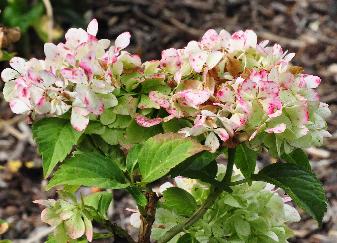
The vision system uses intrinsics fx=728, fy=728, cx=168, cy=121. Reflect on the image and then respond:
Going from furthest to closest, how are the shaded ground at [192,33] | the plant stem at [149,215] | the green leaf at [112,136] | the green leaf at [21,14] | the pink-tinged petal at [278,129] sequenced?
the green leaf at [21,14] < the shaded ground at [192,33] < the plant stem at [149,215] < the green leaf at [112,136] < the pink-tinged petal at [278,129]

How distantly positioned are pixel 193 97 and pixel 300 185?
0.22 metres

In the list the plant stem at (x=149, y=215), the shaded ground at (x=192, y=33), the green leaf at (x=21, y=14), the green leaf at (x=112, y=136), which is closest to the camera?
the green leaf at (x=112, y=136)

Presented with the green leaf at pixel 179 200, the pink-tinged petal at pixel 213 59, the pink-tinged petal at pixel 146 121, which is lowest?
the green leaf at pixel 179 200

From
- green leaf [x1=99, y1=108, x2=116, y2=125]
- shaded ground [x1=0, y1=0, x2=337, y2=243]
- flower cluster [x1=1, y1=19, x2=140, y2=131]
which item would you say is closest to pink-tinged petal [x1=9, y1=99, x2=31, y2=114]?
flower cluster [x1=1, y1=19, x2=140, y2=131]

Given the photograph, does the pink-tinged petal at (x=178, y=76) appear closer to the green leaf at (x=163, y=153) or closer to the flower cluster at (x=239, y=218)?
the green leaf at (x=163, y=153)

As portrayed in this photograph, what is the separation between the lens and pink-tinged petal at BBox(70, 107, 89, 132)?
102cm

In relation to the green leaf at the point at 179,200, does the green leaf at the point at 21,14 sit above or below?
below

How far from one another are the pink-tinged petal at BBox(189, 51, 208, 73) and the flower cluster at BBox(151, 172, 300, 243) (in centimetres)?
26

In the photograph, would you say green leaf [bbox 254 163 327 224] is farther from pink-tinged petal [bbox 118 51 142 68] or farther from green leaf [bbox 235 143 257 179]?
pink-tinged petal [bbox 118 51 142 68]

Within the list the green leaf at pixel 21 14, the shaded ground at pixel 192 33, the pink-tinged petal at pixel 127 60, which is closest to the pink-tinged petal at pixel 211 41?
the pink-tinged petal at pixel 127 60

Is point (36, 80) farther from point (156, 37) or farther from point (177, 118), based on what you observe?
point (156, 37)

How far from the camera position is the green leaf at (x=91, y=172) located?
1.02m

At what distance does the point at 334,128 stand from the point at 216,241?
1.46 m

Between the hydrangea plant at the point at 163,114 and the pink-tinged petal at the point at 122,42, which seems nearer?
the hydrangea plant at the point at 163,114
